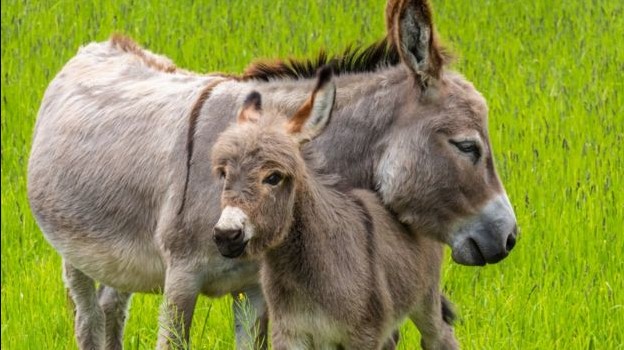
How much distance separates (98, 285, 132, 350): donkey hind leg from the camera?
23.5 ft

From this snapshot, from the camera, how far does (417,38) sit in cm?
547

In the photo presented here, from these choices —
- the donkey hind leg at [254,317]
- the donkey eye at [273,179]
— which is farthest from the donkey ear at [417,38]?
the donkey hind leg at [254,317]

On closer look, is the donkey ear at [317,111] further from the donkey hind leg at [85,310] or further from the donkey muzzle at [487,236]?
the donkey hind leg at [85,310]

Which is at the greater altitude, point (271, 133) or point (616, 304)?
point (271, 133)

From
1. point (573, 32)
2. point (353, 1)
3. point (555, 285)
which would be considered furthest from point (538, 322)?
point (353, 1)

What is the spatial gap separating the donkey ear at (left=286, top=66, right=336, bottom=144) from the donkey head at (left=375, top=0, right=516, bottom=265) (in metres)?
0.49

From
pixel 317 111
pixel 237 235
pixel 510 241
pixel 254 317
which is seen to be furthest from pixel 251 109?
pixel 510 241

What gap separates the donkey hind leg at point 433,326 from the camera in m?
5.68

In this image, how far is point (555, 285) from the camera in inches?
269

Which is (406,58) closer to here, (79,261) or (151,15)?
(79,261)

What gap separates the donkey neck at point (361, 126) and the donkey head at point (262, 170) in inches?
17.5

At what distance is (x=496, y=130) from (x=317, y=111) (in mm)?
4284

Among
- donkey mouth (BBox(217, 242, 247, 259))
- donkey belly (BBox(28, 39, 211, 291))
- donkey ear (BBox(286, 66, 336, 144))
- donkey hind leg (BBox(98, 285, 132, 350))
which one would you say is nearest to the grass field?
donkey hind leg (BBox(98, 285, 132, 350))

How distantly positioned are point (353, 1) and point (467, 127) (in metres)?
7.73
